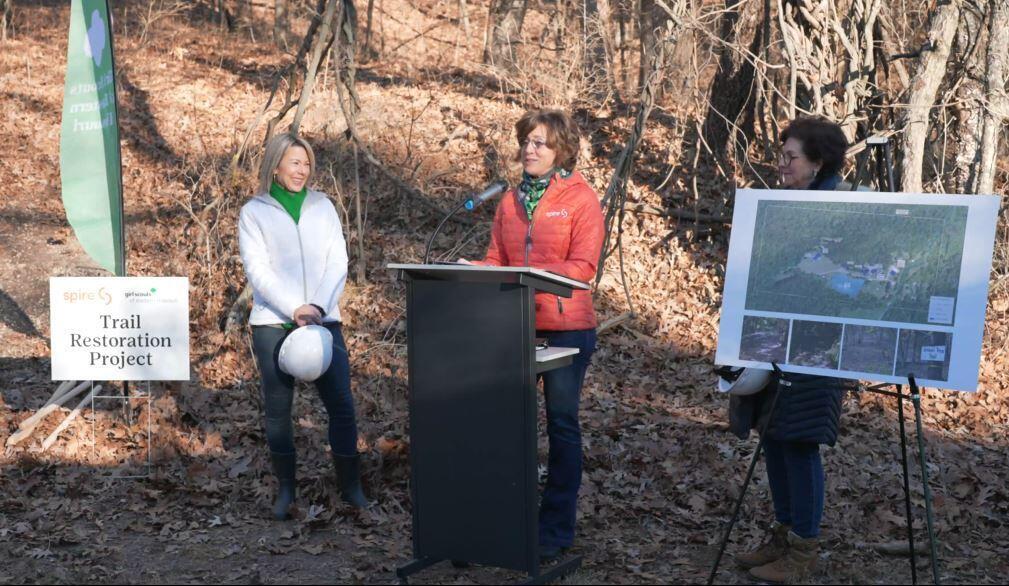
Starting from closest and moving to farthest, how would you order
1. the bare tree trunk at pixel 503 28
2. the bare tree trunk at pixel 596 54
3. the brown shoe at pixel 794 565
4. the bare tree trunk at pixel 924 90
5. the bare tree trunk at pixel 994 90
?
the brown shoe at pixel 794 565 → the bare tree trunk at pixel 994 90 → the bare tree trunk at pixel 924 90 → the bare tree trunk at pixel 596 54 → the bare tree trunk at pixel 503 28

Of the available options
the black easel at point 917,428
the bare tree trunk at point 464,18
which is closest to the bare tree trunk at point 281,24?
the bare tree trunk at point 464,18

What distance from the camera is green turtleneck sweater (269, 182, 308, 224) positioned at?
538 cm

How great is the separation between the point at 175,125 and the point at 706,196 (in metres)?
7.02

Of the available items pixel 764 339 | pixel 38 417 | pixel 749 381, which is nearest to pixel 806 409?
pixel 749 381

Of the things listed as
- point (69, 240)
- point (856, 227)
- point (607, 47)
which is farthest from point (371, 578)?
point (607, 47)

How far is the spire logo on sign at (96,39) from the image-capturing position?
22.1 ft

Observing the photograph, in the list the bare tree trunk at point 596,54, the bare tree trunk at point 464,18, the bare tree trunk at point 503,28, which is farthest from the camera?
the bare tree trunk at point 464,18

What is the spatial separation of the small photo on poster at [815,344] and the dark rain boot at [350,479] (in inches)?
98.9

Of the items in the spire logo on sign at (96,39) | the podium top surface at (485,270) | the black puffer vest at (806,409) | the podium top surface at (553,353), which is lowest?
the black puffer vest at (806,409)

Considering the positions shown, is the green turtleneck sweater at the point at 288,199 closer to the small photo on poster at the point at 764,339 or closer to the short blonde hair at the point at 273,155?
the short blonde hair at the point at 273,155

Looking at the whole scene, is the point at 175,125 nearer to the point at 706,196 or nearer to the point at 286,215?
the point at 706,196

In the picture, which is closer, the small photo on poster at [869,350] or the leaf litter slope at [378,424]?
the small photo on poster at [869,350]

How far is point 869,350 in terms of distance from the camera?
162 inches

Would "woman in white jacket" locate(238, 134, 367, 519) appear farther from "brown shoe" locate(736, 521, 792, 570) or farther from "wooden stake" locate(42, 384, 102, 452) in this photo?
"brown shoe" locate(736, 521, 792, 570)
